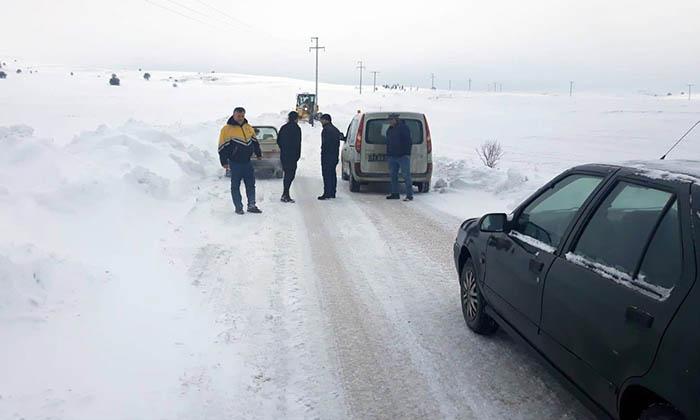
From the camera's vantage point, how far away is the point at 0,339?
4.02m

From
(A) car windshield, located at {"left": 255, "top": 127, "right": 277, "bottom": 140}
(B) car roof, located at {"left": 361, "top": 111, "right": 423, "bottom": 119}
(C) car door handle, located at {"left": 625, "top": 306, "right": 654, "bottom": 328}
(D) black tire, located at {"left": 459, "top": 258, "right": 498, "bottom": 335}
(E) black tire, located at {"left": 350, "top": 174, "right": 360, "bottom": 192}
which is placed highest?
(B) car roof, located at {"left": 361, "top": 111, "right": 423, "bottom": 119}

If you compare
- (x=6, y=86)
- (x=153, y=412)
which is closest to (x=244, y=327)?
(x=153, y=412)

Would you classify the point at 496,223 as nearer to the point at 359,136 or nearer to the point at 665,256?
the point at 665,256

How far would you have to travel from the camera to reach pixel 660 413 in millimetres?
2373

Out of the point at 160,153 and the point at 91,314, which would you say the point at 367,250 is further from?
the point at 160,153

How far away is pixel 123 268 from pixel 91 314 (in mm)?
1438

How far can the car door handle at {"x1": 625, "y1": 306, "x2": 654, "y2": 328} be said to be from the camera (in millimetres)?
2512

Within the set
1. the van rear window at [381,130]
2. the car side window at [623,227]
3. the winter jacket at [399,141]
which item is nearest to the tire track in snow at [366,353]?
the car side window at [623,227]

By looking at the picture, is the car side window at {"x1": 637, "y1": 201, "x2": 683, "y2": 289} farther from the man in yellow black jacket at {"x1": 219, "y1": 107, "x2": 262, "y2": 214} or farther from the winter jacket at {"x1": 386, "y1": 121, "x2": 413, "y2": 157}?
the winter jacket at {"x1": 386, "y1": 121, "x2": 413, "y2": 157}

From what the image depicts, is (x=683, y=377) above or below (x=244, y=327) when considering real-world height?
above

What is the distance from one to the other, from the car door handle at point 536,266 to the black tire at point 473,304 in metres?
1.01

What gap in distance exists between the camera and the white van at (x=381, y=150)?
1265 cm

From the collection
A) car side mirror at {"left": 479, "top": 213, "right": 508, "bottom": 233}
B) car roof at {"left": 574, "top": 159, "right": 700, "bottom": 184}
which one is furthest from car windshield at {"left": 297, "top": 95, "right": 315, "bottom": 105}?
car roof at {"left": 574, "top": 159, "right": 700, "bottom": 184}

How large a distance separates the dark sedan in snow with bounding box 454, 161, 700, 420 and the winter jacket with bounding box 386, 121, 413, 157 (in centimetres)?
761
